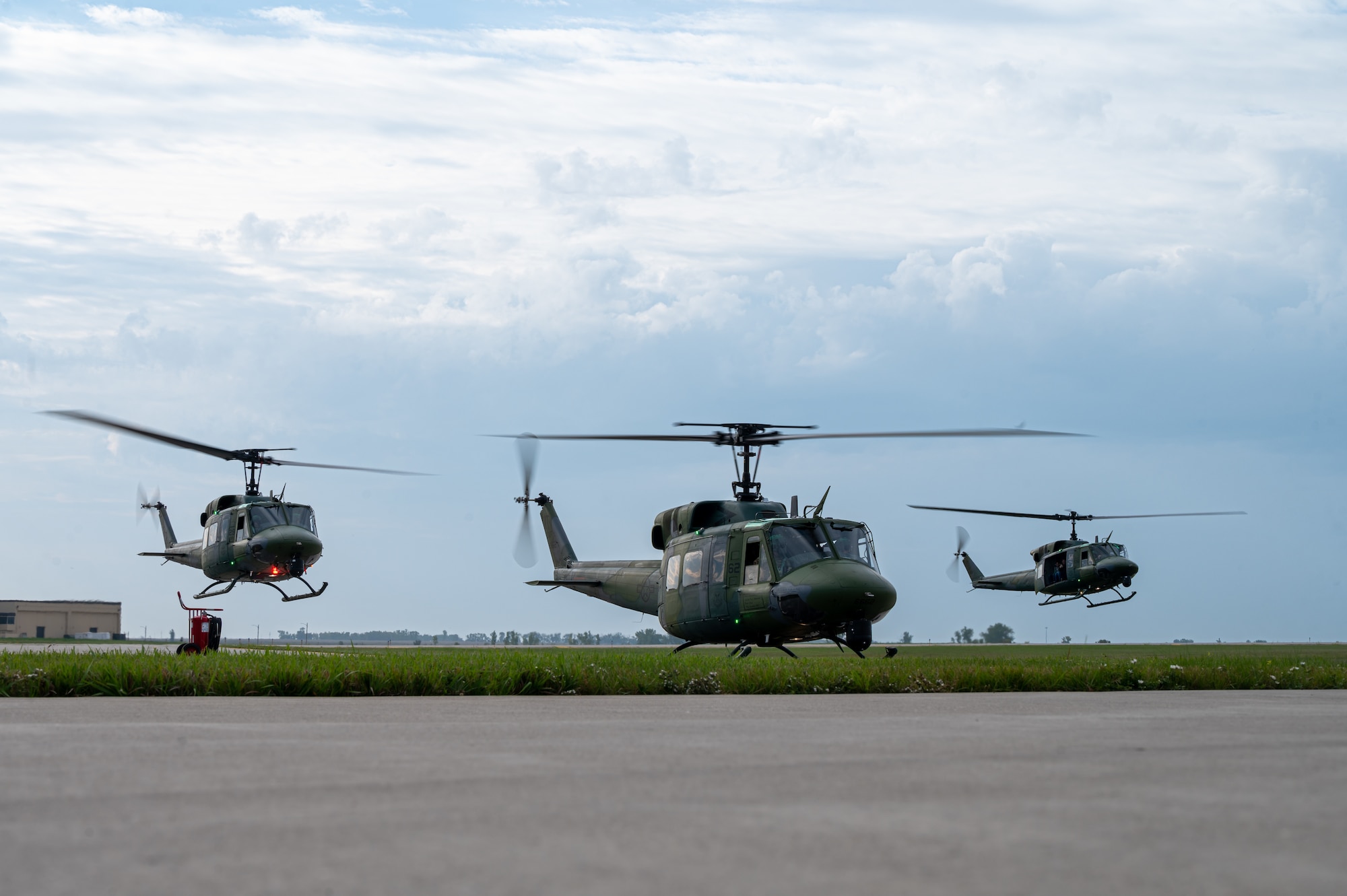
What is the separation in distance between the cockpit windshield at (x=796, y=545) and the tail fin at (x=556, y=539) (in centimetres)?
1306

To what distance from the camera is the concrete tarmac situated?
3.42 meters

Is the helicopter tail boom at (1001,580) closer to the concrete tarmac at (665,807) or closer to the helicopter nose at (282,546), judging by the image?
the helicopter nose at (282,546)

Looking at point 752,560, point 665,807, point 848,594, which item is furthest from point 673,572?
point 665,807

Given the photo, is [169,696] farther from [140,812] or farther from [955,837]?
[955,837]

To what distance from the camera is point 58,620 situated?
113 metres

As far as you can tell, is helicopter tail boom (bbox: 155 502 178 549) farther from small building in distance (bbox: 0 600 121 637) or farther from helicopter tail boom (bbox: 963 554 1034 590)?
small building in distance (bbox: 0 600 121 637)

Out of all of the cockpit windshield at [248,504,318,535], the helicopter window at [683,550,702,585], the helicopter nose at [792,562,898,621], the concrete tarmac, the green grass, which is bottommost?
the concrete tarmac

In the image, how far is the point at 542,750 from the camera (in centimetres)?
643

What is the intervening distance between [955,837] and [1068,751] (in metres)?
2.86

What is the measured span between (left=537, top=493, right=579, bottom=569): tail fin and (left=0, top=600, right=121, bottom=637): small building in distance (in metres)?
91.3

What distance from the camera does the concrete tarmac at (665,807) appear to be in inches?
135

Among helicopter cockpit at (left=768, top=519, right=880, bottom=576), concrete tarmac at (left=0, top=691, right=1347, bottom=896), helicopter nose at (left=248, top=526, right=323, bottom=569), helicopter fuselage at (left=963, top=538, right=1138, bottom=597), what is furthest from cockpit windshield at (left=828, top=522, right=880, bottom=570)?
A: helicopter fuselage at (left=963, top=538, right=1138, bottom=597)

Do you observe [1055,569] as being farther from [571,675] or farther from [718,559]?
[571,675]

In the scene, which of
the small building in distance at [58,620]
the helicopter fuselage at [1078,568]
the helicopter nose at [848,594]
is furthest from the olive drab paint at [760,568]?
the small building in distance at [58,620]
